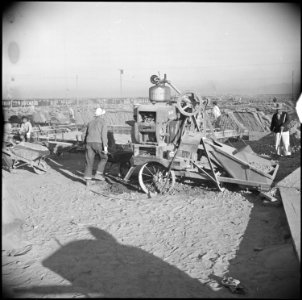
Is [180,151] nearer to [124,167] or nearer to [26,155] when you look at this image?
[124,167]

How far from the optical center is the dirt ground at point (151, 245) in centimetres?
361

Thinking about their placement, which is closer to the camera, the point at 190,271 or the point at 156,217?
the point at 190,271

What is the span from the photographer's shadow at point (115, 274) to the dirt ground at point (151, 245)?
0.01 metres

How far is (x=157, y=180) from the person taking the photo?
682 centimetres

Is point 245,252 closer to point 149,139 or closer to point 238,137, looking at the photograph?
point 149,139

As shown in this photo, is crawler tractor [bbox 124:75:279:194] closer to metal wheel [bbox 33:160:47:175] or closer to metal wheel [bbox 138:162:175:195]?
metal wheel [bbox 138:162:175:195]

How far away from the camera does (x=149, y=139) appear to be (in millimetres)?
7070

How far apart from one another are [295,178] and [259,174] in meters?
0.63

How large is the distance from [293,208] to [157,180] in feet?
8.96

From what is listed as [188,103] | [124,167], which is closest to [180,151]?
[188,103]

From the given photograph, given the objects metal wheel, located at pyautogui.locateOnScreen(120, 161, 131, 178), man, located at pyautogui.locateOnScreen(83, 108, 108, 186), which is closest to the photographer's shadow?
man, located at pyautogui.locateOnScreen(83, 108, 108, 186)

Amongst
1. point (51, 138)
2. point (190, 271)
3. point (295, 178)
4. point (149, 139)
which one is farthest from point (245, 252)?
point (51, 138)

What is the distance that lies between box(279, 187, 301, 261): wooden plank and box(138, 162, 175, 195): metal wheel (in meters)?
2.15

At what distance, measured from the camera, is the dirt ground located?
3611mm
